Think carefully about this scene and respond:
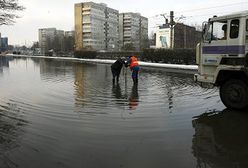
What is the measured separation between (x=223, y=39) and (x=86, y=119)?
5.17 m

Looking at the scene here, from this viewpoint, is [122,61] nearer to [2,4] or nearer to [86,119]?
[86,119]

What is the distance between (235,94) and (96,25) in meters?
123

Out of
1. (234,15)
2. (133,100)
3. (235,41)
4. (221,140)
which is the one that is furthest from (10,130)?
(234,15)

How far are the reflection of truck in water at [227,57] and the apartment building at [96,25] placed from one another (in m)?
112

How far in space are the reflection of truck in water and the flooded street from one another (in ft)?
2.25

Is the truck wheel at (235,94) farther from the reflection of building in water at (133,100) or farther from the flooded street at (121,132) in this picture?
the reflection of building in water at (133,100)

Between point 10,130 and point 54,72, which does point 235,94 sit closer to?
point 10,130

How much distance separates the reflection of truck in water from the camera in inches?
377

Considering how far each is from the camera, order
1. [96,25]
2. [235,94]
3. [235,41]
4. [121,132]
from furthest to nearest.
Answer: [96,25] < [235,94] < [235,41] < [121,132]

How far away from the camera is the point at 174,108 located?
1015 cm

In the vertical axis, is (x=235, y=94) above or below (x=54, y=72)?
above

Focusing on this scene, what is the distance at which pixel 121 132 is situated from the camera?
23.8 feet

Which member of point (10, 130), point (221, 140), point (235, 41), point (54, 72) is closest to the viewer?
point (221, 140)

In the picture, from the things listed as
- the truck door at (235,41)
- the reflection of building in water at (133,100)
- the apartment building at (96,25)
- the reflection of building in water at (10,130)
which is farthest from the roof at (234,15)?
the apartment building at (96,25)
